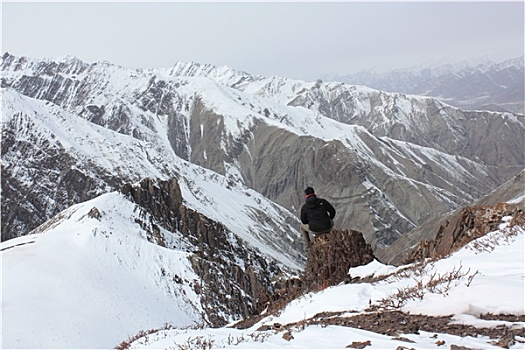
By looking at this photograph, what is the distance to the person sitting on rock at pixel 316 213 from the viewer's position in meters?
13.1

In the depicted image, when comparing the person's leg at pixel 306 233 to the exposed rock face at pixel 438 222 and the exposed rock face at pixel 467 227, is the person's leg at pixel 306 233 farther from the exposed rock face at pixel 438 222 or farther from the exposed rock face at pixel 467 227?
the exposed rock face at pixel 438 222

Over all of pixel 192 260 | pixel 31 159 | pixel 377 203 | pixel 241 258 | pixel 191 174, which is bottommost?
pixel 377 203

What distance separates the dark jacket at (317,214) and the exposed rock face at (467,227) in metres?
2.96

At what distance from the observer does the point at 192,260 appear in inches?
1608

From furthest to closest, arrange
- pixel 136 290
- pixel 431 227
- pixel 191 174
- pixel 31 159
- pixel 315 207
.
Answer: pixel 191 174 → pixel 31 159 → pixel 431 227 → pixel 136 290 → pixel 315 207

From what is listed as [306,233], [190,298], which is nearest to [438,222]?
[190,298]

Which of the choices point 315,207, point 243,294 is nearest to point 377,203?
point 243,294

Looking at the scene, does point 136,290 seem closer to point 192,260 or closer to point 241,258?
point 192,260

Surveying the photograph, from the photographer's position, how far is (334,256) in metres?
15.8

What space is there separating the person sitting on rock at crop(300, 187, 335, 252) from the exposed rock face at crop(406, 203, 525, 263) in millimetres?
2950

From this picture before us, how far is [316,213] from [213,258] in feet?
132

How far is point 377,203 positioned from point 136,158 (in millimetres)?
115038

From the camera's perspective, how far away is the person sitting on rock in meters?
13.1

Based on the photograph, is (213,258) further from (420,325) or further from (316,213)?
(420,325)
